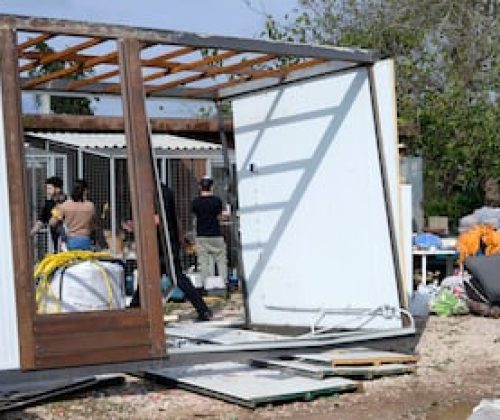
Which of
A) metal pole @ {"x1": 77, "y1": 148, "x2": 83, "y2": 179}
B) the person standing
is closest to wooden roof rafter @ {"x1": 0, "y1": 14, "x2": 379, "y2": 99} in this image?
the person standing

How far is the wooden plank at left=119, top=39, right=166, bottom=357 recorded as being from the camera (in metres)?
7.59

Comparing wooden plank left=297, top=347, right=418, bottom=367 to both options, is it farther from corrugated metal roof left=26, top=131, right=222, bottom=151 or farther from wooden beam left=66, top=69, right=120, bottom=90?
corrugated metal roof left=26, top=131, right=222, bottom=151

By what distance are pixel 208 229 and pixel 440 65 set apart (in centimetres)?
804

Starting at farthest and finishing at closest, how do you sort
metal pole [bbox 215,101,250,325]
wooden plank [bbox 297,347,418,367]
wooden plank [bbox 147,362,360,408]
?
metal pole [bbox 215,101,250,325], wooden plank [bbox 297,347,418,367], wooden plank [bbox 147,362,360,408]

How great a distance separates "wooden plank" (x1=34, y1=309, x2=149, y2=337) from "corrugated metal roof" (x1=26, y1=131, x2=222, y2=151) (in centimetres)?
793

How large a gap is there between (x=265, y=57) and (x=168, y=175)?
8.45 m

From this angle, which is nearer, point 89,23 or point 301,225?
point 89,23

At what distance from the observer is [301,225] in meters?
10.1

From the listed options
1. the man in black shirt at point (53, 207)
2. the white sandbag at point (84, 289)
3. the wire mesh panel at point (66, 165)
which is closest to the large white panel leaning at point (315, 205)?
the white sandbag at point (84, 289)

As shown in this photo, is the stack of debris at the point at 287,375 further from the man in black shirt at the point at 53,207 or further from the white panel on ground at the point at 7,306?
the man in black shirt at the point at 53,207

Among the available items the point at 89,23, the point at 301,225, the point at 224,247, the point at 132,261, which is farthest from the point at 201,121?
the point at 89,23

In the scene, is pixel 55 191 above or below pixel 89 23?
below

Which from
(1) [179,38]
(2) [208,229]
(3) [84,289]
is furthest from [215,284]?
(1) [179,38]

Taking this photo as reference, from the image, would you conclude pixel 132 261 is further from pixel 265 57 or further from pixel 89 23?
pixel 89 23
